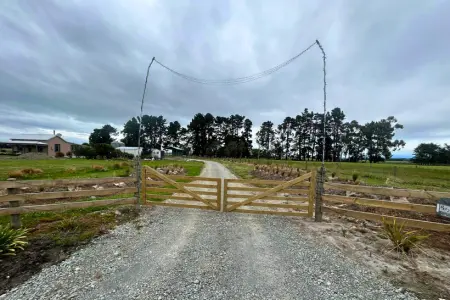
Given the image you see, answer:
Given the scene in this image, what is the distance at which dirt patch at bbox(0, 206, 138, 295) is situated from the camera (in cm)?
332

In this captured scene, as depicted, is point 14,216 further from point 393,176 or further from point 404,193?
point 393,176

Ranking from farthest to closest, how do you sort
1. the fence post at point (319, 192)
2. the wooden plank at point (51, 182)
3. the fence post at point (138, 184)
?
the fence post at point (138, 184), the fence post at point (319, 192), the wooden plank at point (51, 182)

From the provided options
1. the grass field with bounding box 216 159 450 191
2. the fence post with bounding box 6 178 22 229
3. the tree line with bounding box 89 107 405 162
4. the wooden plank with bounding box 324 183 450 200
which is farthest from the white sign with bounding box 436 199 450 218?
the tree line with bounding box 89 107 405 162

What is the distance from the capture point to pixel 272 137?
3342 inches

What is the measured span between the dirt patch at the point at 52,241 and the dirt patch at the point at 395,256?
17.5 ft

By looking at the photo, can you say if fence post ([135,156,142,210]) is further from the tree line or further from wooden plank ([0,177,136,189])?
the tree line

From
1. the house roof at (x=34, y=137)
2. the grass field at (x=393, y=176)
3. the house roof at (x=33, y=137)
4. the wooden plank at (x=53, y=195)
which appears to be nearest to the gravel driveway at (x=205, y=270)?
the wooden plank at (x=53, y=195)

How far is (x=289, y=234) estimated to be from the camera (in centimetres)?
520

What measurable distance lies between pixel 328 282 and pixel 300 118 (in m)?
78.6

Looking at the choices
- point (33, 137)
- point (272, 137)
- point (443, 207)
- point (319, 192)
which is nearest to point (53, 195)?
point (319, 192)

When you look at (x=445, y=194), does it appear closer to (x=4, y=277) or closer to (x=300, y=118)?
(x=4, y=277)

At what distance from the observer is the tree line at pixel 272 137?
70.9 metres

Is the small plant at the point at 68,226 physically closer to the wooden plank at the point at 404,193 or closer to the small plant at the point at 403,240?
the wooden plank at the point at 404,193

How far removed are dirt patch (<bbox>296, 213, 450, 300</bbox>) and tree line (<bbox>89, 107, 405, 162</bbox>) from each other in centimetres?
5896
